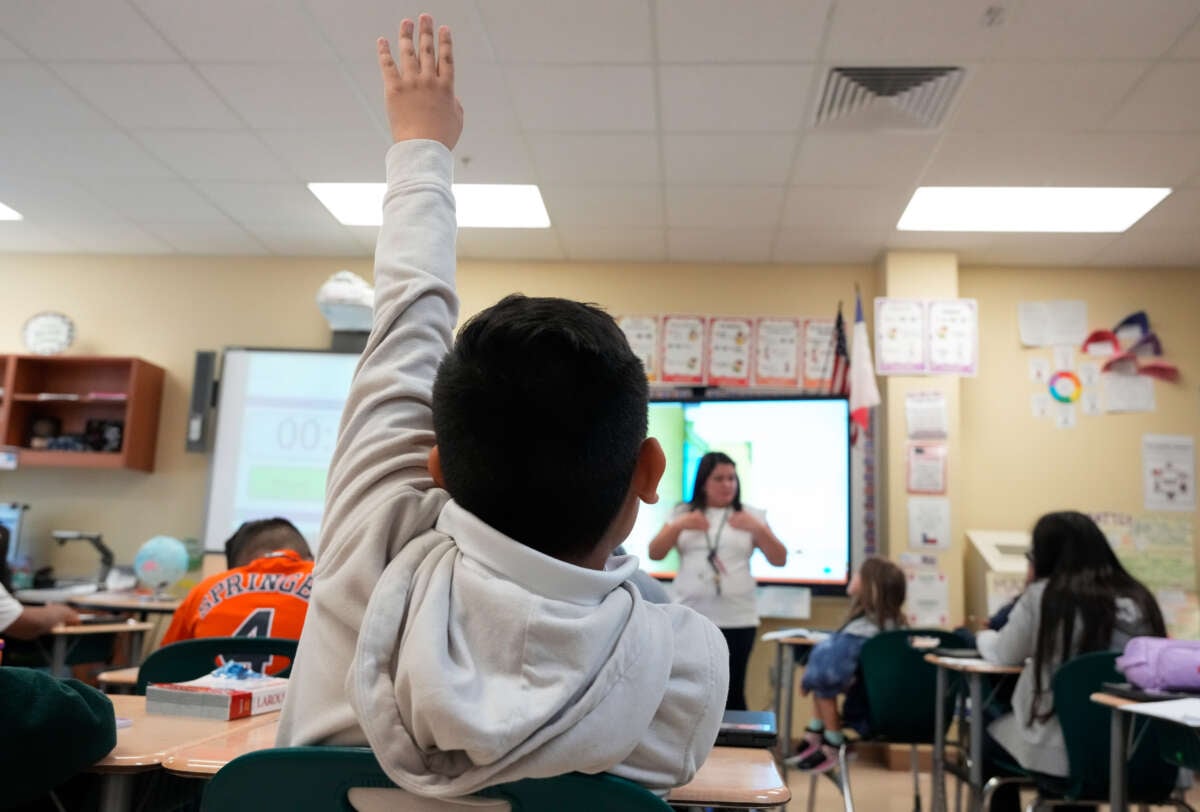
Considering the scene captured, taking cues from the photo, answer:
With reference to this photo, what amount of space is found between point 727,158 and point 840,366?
63.4 inches

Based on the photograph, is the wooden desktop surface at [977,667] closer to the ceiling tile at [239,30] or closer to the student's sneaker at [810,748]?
the student's sneaker at [810,748]

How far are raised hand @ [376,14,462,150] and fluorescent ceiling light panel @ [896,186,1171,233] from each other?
3.83m

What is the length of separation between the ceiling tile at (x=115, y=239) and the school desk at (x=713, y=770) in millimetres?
4897

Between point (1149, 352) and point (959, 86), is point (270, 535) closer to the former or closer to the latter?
point (959, 86)

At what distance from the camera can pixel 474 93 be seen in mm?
3625

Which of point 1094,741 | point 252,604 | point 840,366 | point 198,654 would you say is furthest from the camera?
point 840,366

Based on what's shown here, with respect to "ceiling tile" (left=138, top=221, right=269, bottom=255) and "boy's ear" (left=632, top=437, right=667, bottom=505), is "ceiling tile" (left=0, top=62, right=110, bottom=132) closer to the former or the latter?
"ceiling tile" (left=138, top=221, right=269, bottom=255)

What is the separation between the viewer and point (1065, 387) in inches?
205

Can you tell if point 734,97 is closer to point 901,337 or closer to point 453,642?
point 901,337

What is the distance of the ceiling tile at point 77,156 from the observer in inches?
165

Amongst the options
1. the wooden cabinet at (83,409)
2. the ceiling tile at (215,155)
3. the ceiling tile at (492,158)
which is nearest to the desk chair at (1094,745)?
the ceiling tile at (492,158)

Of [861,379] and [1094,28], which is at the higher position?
[1094,28]

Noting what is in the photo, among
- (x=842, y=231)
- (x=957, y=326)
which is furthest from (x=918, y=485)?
(x=842, y=231)

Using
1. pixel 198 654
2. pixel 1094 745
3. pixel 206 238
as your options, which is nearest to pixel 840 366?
pixel 1094 745
